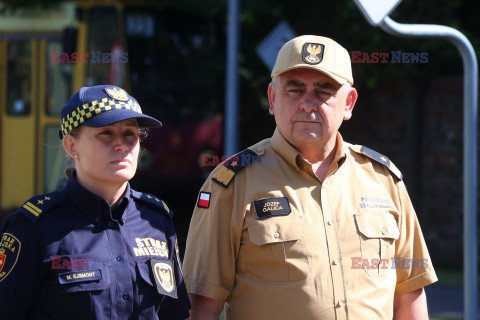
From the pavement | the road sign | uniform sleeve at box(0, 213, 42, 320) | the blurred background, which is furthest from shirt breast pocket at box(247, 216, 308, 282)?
the blurred background

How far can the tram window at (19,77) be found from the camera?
1005 centimetres

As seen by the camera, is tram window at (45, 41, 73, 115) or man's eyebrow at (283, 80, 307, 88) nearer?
man's eyebrow at (283, 80, 307, 88)

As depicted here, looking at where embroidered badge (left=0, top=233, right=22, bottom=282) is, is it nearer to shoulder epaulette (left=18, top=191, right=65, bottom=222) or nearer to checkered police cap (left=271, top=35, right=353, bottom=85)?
shoulder epaulette (left=18, top=191, right=65, bottom=222)

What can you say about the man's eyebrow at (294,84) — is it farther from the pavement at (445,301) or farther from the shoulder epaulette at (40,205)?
the pavement at (445,301)

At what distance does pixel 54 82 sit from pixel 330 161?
748cm

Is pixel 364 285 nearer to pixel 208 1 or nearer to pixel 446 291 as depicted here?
pixel 446 291

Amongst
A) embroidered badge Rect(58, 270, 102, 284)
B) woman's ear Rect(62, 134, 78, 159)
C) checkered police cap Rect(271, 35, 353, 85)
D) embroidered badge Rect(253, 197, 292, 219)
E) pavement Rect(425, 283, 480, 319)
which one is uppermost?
checkered police cap Rect(271, 35, 353, 85)

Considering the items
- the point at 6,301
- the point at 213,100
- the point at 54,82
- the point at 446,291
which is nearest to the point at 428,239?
the point at 446,291

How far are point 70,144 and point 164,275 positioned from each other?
0.56 meters

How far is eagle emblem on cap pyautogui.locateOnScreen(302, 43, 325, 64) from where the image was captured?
9.48 feet

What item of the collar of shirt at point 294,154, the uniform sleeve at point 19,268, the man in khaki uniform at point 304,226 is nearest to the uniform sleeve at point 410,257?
the man in khaki uniform at point 304,226

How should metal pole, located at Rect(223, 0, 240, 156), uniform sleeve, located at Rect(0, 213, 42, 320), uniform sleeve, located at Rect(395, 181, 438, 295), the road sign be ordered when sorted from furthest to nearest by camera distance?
metal pole, located at Rect(223, 0, 240, 156) → the road sign → uniform sleeve, located at Rect(395, 181, 438, 295) → uniform sleeve, located at Rect(0, 213, 42, 320)

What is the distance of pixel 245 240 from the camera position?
285 centimetres

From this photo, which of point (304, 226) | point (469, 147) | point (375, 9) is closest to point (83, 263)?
point (304, 226)
